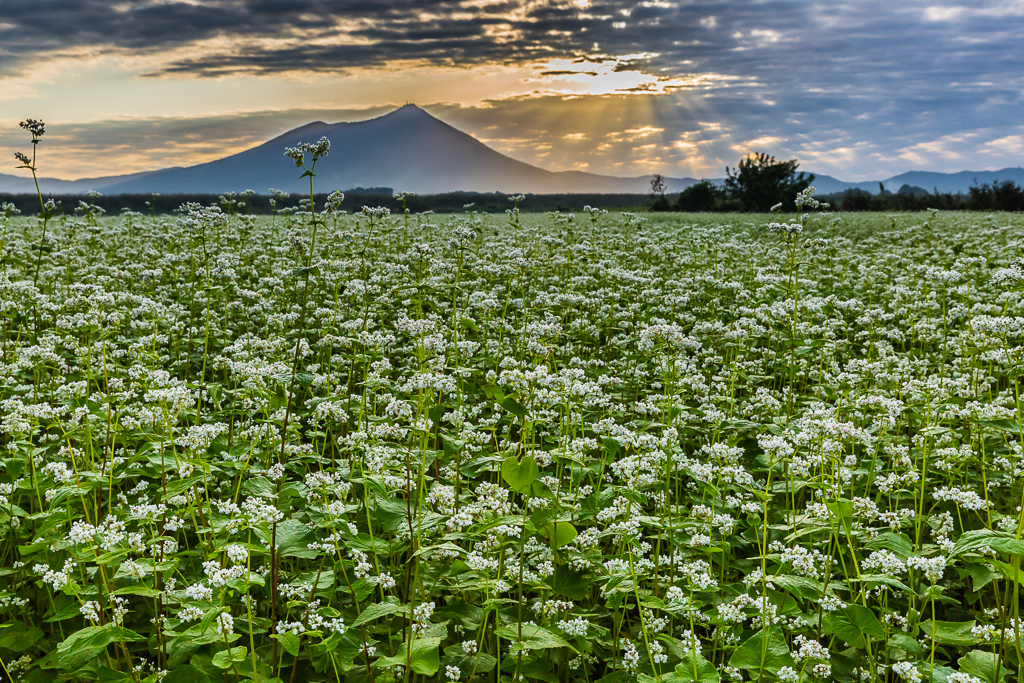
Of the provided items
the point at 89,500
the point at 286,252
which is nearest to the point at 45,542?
the point at 89,500

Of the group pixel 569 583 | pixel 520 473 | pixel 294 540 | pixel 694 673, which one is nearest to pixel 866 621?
pixel 694 673

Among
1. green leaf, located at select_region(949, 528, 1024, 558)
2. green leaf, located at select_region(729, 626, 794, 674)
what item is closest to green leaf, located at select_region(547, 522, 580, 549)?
green leaf, located at select_region(729, 626, 794, 674)

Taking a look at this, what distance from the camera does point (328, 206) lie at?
6078 millimetres

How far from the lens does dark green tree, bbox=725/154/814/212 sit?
268 feet

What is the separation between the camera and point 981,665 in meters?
3.51

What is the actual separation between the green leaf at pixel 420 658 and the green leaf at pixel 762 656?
5.56 ft

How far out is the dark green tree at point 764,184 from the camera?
268ft

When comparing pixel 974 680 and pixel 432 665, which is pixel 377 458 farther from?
pixel 974 680

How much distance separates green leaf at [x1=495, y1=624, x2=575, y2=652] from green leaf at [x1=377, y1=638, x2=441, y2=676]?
1.32 ft

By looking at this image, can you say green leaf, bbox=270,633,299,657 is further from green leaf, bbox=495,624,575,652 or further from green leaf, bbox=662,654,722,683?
green leaf, bbox=662,654,722,683

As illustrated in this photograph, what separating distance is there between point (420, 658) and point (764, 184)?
91654 mm

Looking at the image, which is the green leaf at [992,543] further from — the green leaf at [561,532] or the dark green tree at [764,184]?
the dark green tree at [764,184]

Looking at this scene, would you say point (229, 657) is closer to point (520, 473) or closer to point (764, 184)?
point (520, 473)

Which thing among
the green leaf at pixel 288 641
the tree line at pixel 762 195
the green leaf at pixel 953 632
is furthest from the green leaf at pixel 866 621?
the tree line at pixel 762 195
